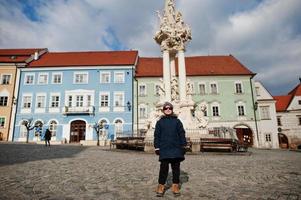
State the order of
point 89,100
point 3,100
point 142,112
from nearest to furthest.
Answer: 1. point 142,112
2. point 3,100
3. point 89,100

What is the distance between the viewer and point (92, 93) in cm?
3219

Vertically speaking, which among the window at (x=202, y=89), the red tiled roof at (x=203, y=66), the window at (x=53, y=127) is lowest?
the window at (x=53, y=127)

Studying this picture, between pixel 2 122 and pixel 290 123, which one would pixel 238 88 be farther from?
pixel 2 122

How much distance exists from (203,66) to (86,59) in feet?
60.6

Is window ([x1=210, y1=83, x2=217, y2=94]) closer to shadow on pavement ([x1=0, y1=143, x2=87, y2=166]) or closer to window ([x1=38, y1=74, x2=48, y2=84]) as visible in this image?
shadow on pavement ([x1=0, y1=143, x2=87, y2=166])

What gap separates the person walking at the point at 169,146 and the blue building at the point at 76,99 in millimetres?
26118

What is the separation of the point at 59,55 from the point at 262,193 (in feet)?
128

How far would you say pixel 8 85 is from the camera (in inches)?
1271

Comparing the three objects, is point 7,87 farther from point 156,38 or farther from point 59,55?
point 156,38

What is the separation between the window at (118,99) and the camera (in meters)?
31.7

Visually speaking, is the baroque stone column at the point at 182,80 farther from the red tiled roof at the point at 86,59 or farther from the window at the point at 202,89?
the red tiled roof at the point at 86,59

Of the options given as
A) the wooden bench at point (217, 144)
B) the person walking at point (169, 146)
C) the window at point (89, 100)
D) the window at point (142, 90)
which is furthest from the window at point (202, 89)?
the person walking at point (169, 146)

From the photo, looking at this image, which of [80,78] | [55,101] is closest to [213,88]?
[80,78]

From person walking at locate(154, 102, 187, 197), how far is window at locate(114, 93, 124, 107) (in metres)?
27.6
